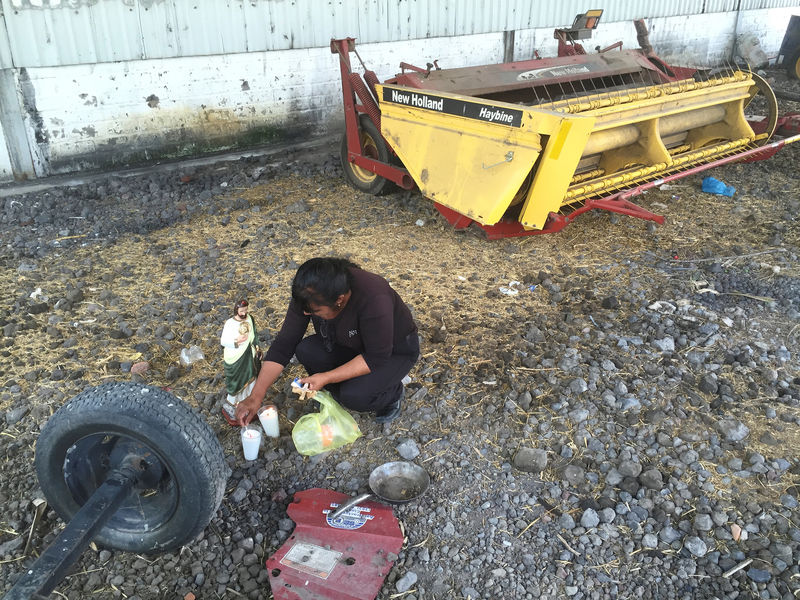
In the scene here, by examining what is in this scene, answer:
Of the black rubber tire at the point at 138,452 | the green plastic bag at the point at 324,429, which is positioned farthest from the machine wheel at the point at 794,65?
the black rubber tire at the point at 138,452

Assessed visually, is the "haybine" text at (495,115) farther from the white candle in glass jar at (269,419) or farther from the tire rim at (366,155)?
the white candle in glass jar at (269,419)

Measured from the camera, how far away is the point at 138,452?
2.27m

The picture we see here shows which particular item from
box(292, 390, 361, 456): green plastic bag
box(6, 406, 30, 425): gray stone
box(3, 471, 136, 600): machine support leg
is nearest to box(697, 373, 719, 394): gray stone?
box(292, 390, 361, 456): green plastic bag

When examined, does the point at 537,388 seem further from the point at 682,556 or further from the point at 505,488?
the point at 682,556

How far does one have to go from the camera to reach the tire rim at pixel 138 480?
7.47 feet

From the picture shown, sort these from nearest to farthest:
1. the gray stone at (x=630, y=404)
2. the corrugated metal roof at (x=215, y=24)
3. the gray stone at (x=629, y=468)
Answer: the gray stone at (x=629, y=468) < the gray stone at (x=630, y=404) < the corrugated metal roof at (x=215, y=24)

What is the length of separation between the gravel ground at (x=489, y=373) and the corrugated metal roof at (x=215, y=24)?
126 cm

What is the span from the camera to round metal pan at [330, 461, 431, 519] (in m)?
2.74

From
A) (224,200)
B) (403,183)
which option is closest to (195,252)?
(224,200)

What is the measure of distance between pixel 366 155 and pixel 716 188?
330 centimetres

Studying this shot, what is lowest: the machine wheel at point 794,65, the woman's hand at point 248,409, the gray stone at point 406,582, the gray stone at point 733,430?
the gray stone at point 406,582

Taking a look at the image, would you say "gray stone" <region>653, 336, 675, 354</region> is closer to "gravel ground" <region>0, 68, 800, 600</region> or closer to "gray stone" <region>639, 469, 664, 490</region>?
"gravel ground" <region>0, 68, 800, 600</region>

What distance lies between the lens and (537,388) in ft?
11.2

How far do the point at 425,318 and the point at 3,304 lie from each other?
2.82 metres
